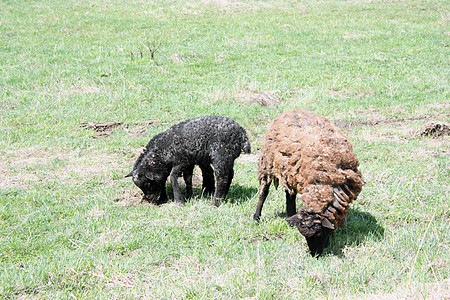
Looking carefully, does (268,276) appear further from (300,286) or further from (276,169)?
(276,169)

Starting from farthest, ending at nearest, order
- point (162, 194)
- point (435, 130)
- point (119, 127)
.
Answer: point (119, 127), point (435, 130), point (162, 194)

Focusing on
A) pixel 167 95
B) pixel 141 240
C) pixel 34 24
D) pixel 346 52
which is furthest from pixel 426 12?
pixel 141 240

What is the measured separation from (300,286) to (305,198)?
0.94 meters

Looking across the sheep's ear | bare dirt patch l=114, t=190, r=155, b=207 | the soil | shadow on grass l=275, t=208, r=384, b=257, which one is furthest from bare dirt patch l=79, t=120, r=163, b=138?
the sheep's ear

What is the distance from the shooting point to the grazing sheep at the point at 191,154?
23.2 ft

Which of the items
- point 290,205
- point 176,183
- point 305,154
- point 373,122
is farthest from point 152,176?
point 373,122

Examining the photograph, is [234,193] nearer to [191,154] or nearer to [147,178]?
[191,154]

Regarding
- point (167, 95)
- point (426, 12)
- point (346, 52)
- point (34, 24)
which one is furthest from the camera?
point (426, 12)

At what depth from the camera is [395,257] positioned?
5.54 meters

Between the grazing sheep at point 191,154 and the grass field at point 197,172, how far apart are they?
382mm

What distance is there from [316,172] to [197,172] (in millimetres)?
3779

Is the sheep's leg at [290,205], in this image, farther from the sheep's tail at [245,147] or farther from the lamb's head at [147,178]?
the lamb's head at [147,178]

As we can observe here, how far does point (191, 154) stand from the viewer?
7.29 meters

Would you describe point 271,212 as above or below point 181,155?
below
